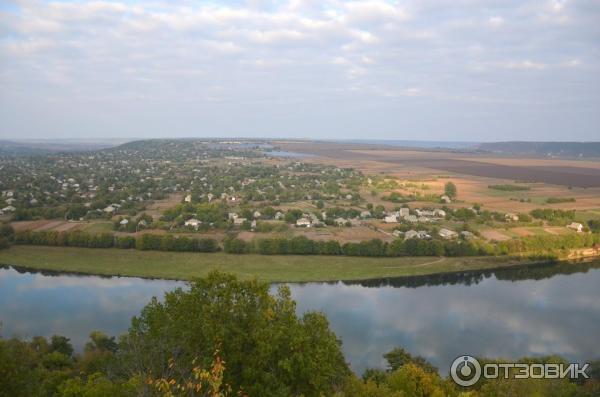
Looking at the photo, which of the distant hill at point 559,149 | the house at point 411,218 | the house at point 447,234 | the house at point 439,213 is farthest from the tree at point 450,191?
the distant hill at point 559,149

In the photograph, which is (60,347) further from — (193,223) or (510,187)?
(510,187)

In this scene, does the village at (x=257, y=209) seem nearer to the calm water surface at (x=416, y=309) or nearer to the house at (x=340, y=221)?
the house at (x=340, y=221)

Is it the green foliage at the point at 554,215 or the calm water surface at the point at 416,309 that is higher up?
the green foliage at the point at 554,215

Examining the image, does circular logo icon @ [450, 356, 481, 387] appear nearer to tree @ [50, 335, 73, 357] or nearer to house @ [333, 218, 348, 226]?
tree @ [50, 335, 73, 357]

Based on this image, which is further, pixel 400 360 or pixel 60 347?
pixel 60 347

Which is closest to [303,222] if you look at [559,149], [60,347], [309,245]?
[309,245]
